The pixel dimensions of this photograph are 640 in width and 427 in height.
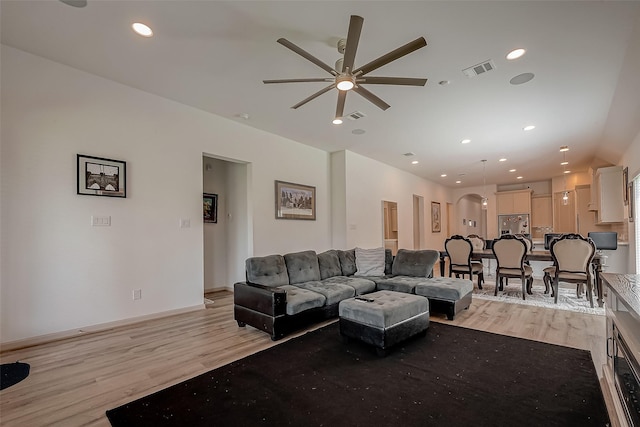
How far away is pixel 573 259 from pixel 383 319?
3947 mm

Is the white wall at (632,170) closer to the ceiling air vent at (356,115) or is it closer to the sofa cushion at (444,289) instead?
the sofa cushion at (444,289)

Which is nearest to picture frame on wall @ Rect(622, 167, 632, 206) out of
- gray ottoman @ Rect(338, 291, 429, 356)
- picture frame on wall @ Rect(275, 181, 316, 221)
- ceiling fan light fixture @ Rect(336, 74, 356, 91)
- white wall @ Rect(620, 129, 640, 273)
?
white wall @ Rect(620, 129, 640, 273)

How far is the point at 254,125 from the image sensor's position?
5.05m

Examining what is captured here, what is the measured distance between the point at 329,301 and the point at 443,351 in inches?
53.7

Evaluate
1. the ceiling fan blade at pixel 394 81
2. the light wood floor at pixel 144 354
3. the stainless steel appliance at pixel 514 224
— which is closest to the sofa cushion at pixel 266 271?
the light wood floor at pixel 144 354

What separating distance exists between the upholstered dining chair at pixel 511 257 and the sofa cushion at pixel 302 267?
3.31 metres

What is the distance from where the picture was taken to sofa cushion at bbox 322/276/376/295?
4.02 metres

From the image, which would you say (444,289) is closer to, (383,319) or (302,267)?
(383,319)

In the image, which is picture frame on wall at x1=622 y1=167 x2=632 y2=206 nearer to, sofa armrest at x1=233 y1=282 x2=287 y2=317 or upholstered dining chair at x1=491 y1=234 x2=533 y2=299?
upholstered dining chair at x1=491 y1=234 x2=533 y2=299

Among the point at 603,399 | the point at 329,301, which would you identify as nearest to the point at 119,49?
the point at 329,301

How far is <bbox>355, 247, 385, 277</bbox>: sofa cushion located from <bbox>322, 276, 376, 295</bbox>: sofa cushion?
11.8 inches

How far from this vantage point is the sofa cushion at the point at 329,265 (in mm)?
4475

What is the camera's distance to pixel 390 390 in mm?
2113

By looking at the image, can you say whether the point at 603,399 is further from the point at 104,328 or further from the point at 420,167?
the point at 420,167
